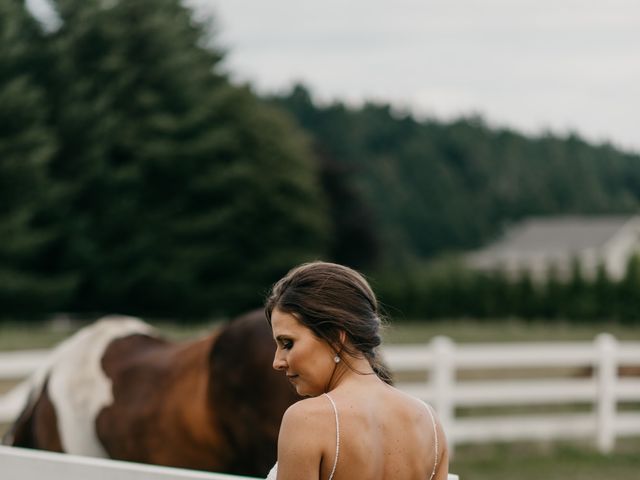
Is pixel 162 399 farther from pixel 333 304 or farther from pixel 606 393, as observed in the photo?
pixel 606 393

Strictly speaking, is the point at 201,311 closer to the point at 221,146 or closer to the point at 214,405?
the point at 221,146

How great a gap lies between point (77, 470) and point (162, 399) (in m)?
2.50

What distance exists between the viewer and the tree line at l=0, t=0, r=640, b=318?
31125mm

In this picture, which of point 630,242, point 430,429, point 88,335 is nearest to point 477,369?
point 88,335

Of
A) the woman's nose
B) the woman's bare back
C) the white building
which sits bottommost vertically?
the white building

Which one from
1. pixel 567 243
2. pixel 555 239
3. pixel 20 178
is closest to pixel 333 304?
pixel 20 178

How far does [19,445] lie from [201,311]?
32108 millimetres

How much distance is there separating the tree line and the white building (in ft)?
95.1

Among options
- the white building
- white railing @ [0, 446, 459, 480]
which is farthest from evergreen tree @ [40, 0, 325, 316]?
the white building

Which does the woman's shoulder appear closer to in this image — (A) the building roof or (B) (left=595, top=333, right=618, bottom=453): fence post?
(B) (left=595, top=333, right=618, bottom=453): fence post

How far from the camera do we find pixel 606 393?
9.53m

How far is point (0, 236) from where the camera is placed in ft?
97.0

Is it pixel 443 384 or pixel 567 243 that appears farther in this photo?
pixel 567 243

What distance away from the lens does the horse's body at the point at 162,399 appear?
4.61m
